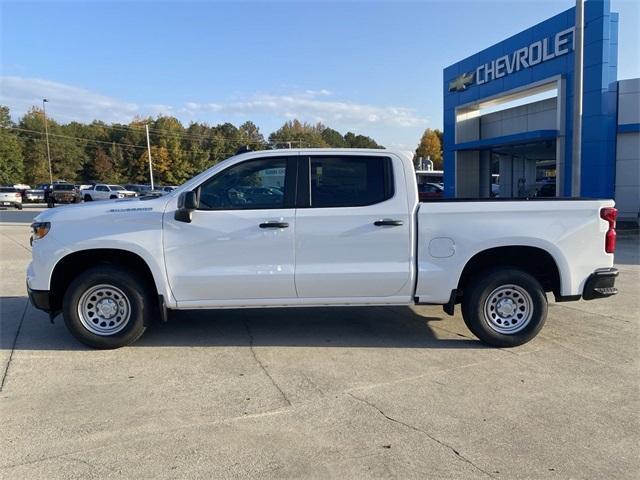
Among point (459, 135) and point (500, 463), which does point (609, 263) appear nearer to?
point (500, 463)

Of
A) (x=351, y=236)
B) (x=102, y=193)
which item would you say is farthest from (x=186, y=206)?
(x=102, y=193)

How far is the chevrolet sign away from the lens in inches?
755

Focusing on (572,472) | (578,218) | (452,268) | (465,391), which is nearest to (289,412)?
(465,391)

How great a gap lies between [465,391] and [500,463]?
1.14 meters

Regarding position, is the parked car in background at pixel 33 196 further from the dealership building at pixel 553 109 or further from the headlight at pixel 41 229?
the headlight at pixel 41 229

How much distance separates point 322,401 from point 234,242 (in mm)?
1882

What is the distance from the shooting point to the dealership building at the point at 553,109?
1783cm

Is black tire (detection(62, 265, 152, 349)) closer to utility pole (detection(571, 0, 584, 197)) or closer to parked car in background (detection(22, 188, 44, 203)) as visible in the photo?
utility pole (detection(571, 0, 584, 197))

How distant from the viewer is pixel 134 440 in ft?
12.0

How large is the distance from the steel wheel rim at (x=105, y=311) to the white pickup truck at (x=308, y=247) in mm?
11

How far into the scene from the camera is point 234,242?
5379 millimetres

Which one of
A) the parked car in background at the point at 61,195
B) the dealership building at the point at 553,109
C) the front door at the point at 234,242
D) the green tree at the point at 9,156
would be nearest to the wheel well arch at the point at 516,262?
the front door at the point at 234,242

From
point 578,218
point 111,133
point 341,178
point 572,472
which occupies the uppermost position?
point 111,133

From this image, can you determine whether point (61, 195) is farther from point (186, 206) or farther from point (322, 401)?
point (322, 401)
